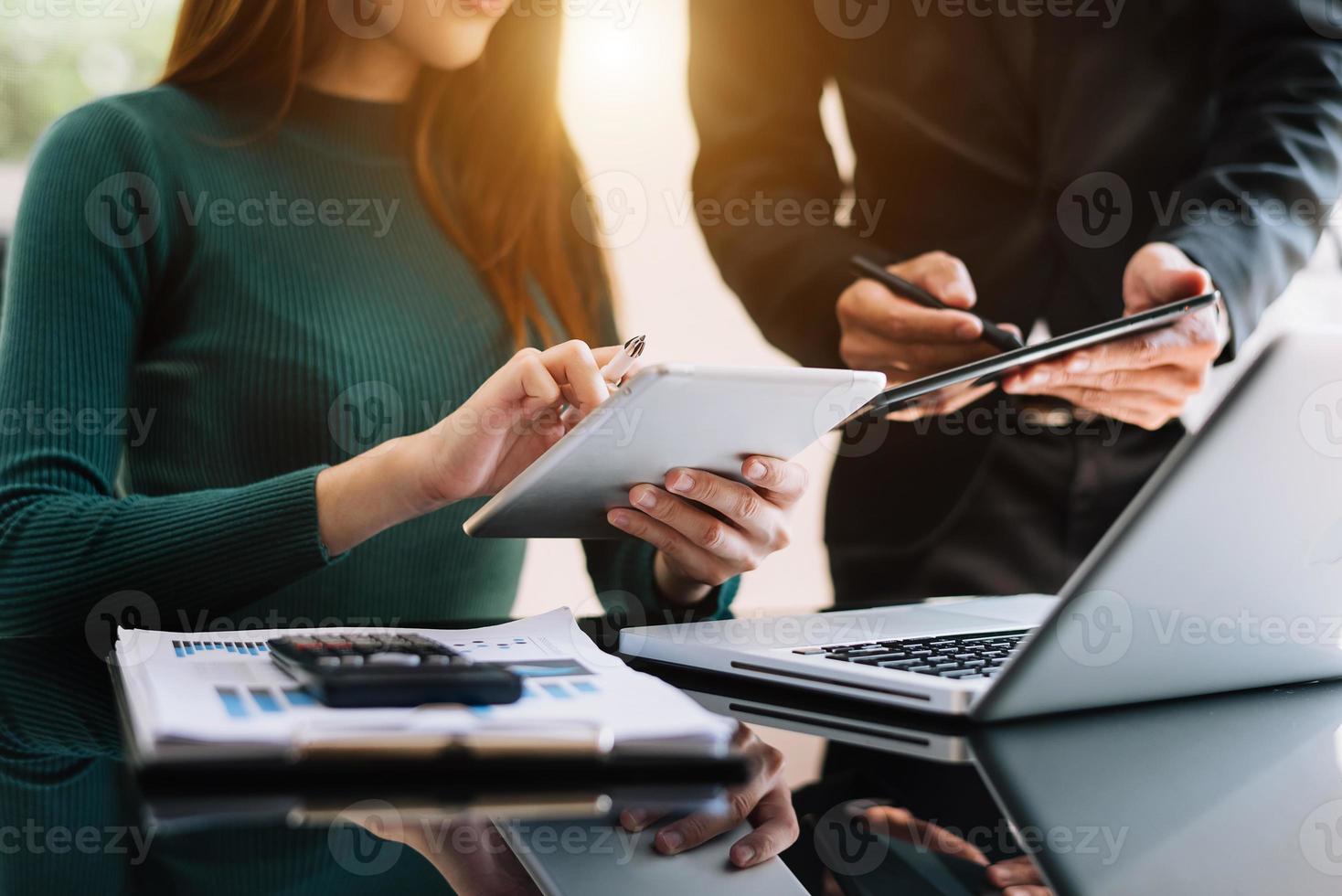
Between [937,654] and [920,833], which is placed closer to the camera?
[920,833]

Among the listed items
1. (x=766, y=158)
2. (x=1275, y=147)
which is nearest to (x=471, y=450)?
(x=766, y=158)

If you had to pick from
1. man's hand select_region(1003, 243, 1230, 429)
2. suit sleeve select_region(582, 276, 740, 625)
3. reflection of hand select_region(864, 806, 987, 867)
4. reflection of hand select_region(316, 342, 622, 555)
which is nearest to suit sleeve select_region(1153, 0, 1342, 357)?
man's hand select_region(1003, 243, 1230, 429)

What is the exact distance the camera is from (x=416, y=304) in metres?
1.14

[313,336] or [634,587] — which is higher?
[313,336]

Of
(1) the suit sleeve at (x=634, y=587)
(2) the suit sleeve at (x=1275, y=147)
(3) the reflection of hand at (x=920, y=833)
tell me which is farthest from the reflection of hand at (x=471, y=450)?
(2) the suit sleeve at (x=1275, y=147)

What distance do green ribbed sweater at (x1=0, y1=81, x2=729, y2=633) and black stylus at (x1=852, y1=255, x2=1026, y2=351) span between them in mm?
381

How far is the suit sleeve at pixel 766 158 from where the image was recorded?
1.38 metres

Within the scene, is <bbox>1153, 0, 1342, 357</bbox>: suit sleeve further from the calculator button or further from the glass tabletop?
the calculator button

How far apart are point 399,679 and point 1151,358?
33.0 inches

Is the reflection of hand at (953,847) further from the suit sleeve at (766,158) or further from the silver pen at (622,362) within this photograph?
the suit sleeve at (766,158)

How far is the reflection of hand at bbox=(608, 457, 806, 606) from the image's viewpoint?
2.22ft

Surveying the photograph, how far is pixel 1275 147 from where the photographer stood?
1.24 meters

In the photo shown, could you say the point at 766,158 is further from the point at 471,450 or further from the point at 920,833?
the point at 920,833

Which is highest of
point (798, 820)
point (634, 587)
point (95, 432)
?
point (798, 820)
